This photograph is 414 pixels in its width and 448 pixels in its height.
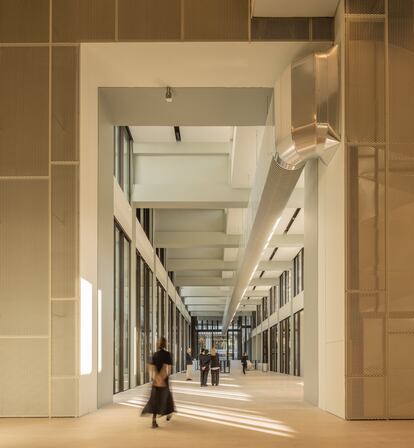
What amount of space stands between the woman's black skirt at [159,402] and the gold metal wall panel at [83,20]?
6.44m

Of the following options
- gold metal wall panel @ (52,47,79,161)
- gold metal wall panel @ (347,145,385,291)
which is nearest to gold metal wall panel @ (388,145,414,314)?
gold metal wall panel @ (347,145,385,291)

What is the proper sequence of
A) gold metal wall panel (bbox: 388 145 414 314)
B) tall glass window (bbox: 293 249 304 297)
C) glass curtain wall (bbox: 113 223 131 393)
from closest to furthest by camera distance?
gold metal wall panel (bbox: 388 145 414 314)
glass curtain wall (bbox: 113 223 131 393)
tall glass window (bbox: 293 249 304 297)

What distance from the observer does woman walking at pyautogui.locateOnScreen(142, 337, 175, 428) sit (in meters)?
11.8

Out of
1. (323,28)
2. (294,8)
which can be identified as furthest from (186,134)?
(294,8)

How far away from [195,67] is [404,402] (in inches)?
292

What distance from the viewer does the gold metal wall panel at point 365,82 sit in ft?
41.5

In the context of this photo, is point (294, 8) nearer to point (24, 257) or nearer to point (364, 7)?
point (364, 7)

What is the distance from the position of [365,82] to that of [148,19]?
4149 mm

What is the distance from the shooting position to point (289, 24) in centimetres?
1347

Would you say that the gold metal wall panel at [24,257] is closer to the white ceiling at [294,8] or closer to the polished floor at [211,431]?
the polished floor at [211,431]

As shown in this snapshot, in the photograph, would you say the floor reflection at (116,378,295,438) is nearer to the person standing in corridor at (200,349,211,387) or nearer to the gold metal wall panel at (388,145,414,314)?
the gold metal wall panel at (388,145,414,314)

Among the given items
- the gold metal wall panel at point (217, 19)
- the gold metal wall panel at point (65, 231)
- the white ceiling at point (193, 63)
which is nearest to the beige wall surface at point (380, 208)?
the white ceiling at point (193, 63)

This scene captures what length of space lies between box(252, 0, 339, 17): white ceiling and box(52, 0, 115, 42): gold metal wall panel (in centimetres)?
272

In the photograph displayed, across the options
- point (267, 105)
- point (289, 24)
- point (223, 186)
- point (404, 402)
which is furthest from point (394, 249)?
point (223, 186)
